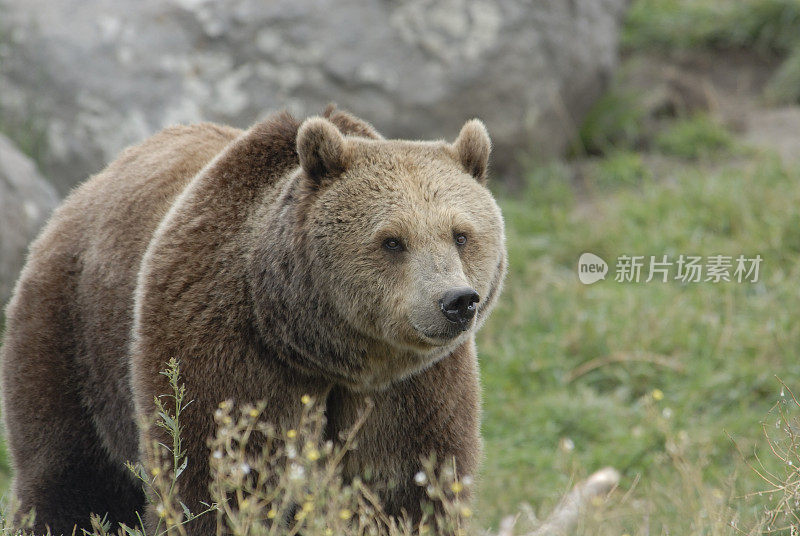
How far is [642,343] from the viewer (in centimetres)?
736

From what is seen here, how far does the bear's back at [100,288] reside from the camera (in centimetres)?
439

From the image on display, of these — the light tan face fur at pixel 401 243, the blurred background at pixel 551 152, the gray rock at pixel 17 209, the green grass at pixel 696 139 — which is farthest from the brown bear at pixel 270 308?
the green grass at pixel 696 139

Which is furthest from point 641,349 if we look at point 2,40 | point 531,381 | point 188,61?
point 2,40

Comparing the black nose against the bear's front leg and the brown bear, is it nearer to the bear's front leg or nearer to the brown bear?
the brown bear

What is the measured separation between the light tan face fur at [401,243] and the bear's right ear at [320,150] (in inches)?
0.4

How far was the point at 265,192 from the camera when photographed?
13.6ft

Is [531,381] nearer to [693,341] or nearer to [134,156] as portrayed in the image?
[693,341]

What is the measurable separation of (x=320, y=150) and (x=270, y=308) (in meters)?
0.63

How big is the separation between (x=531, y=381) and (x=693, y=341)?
1193 mm

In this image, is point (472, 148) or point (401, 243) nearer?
point (401, 243)

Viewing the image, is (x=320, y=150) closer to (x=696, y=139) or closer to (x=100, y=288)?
(x=100, y=288)

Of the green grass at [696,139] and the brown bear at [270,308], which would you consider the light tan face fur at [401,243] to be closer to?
the brown bear at [270,308]

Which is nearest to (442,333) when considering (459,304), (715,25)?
(459,304)

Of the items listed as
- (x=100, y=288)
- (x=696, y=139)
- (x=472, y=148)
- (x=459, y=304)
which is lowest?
(x=696, y=139)
